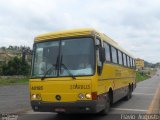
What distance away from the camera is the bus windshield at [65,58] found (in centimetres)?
1142

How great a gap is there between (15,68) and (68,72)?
47295mm

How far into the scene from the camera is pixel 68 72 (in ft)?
37.4

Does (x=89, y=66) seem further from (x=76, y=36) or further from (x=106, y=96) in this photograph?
(x=106, y=96)

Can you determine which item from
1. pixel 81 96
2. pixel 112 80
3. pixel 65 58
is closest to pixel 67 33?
pixel 65 58

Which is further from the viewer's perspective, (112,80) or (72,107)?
(112,80)

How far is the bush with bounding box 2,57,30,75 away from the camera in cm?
5700

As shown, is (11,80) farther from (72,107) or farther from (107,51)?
(72,107)

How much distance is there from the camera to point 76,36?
38.8ft

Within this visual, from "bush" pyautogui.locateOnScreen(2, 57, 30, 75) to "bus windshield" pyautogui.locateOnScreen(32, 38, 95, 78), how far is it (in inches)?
1780

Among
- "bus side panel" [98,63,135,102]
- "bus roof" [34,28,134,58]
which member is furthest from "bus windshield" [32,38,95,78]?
"bus side panel" [98,63,135,102]

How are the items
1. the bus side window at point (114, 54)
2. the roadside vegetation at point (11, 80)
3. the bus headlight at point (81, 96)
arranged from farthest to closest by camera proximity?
the roadside vegetation at point (11, 80) → the bus side window at point (114, 54) → the bus headlight at point (81, 96)

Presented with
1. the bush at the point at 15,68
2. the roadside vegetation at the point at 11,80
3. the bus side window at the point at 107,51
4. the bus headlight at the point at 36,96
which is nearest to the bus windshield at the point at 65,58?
the bus headlight at the point at 36,96

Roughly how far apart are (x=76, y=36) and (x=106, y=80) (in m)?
2.28

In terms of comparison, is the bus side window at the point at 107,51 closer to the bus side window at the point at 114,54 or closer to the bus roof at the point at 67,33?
the bus side window at the point at 114,54
